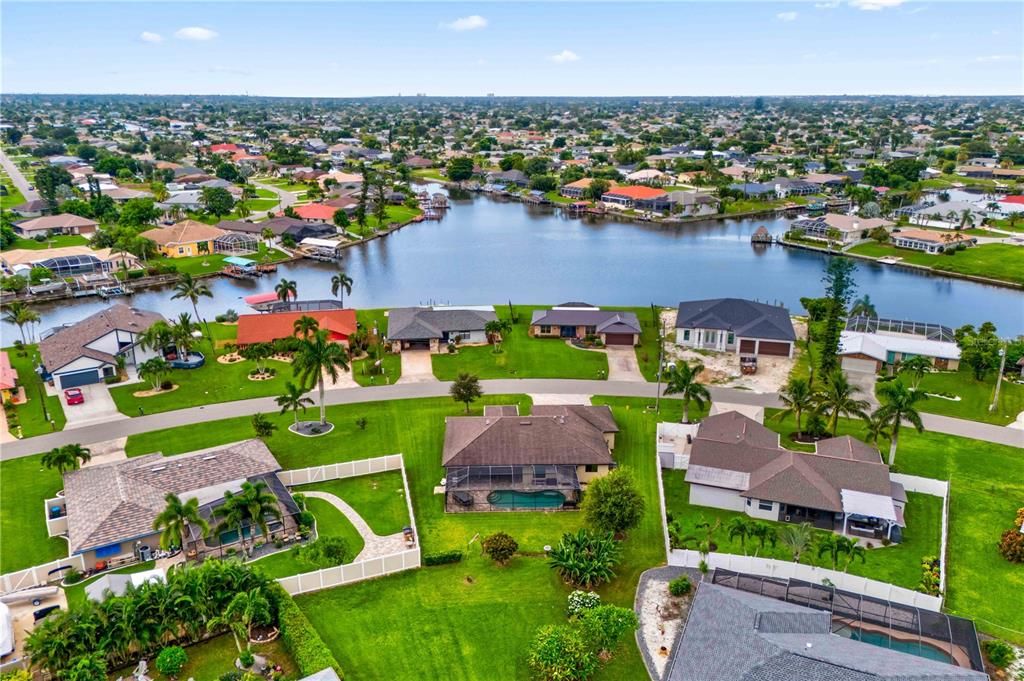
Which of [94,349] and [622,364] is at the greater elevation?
[94,349]

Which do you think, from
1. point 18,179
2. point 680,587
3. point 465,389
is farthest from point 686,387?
point 18,179

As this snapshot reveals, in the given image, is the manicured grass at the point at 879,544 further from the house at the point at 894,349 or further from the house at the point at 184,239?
the house at the point at 184,239

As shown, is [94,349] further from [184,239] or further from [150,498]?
[184,239]

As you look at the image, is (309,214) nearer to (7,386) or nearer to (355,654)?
(7,386)

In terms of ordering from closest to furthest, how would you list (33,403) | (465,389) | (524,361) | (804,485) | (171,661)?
(171,661) → (804,485) → (465,389) → (33,403) → (524,361)

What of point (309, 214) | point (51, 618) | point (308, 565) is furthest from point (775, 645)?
point (309, 214)

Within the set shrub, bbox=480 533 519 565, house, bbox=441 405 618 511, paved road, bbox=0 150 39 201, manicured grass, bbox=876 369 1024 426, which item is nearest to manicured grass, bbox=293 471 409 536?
house, bbox=441 405 618 511

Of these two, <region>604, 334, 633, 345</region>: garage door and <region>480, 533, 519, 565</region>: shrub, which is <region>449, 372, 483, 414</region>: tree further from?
<region>604, 334, 633, 345</region>: garage door
